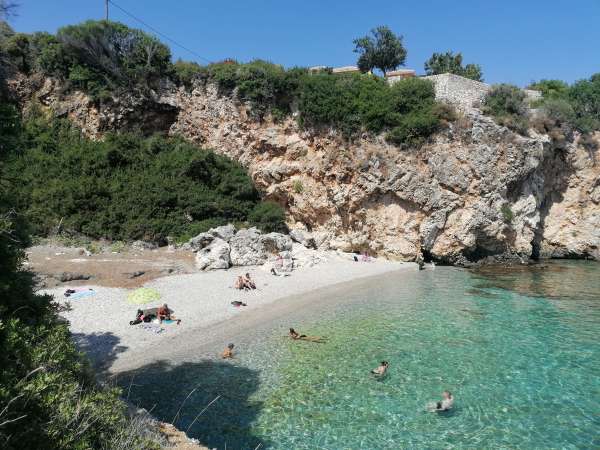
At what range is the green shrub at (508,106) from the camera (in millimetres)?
25000

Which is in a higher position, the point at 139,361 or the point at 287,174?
the point at 287,174

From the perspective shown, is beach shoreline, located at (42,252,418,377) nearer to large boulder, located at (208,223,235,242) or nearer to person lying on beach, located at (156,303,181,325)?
person lying on beach, located at (156,303,181,325)

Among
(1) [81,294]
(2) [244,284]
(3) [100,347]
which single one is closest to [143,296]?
(1) [81,294]

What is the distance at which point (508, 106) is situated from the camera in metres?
25.7

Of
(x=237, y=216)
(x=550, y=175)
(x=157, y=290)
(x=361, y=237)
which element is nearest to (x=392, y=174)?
(x=361, y=237)

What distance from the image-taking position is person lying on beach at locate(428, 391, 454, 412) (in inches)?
308

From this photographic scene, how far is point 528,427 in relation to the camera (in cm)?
729

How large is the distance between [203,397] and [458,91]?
83.5 ft

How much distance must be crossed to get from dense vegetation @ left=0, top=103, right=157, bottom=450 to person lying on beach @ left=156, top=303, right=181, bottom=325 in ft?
22.3

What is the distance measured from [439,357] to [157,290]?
10.5 meters

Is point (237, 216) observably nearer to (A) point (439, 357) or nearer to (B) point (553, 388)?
(A) point (439, 357)

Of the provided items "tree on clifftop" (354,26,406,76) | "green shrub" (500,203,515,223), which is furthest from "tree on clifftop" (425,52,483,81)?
"green shrub" (500,203,515,223)

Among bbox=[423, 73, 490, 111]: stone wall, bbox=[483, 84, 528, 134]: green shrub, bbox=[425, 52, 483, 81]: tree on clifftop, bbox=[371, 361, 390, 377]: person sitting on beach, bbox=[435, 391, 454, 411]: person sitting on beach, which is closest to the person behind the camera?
bbox=[435, 391, 454, 411]: person sitting on beach

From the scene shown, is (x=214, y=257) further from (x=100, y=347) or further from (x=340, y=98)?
(x=340, y=98)
